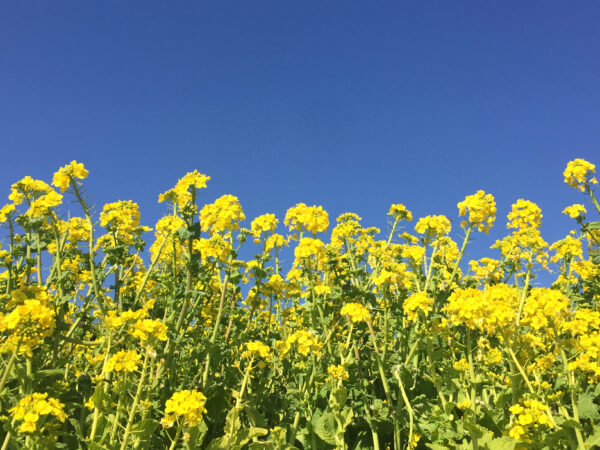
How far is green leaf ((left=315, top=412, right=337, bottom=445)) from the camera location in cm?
419

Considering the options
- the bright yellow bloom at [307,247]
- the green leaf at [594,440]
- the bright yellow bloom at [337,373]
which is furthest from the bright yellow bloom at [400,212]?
the green leaf at [594,440]

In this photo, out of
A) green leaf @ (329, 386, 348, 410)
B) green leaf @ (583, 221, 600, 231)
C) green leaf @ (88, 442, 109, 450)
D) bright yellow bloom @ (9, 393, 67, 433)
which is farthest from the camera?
green leaf @ (583, 221, 600, 231)

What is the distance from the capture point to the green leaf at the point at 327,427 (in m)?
4.19

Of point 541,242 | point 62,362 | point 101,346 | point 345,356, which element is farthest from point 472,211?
point 62,362

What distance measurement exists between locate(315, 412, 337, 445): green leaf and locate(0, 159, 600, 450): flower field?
0.14 ft

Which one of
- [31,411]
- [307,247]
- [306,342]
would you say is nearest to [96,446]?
[31,411]

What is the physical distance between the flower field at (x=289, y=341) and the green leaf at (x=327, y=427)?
0.14ft

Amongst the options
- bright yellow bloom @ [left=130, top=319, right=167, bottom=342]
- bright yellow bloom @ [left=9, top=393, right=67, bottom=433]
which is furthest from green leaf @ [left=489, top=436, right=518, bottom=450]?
→ bright yellow bloom @ [left=9, top=393, right=67, bottom=433]

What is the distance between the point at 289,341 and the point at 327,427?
95 cm

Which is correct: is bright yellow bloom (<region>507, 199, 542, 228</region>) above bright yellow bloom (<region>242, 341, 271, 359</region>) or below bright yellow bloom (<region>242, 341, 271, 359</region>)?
above

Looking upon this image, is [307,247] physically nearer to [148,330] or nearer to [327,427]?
[327,427]

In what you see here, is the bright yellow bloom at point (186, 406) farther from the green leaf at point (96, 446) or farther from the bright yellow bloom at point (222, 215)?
the bright yellow bloom at point (222, 215)

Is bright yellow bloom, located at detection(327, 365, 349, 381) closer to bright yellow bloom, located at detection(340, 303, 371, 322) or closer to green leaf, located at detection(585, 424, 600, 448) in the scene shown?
bright yellow bloom, located at detection(340, 303, 371, 322)

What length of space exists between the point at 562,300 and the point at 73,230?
5.69 metres
